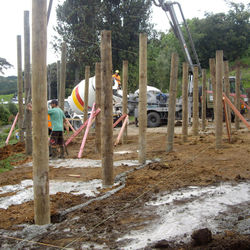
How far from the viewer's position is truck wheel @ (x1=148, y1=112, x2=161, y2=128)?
1970cm

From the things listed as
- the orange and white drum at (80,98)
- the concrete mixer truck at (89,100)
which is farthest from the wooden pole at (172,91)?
the orange and white drum at (80,98)

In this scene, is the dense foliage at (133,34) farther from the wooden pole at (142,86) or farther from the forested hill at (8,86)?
the forested hill at (8,86)

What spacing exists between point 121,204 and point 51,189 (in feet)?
5.41

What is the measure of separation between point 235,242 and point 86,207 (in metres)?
2.21

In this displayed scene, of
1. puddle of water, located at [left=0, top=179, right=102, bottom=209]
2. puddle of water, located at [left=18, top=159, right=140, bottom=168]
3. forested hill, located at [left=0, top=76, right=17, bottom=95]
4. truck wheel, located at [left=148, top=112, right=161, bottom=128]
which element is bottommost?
puddle of water, located at [left=0, top=179, right=102, bottom=209]

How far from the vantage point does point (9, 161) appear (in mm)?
9703

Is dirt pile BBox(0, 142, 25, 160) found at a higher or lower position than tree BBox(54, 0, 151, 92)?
lower

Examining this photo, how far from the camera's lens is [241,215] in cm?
421

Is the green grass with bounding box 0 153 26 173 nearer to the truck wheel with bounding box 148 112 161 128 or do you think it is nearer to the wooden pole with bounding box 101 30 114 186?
the wooden pole with bounding box 101 30 114 186

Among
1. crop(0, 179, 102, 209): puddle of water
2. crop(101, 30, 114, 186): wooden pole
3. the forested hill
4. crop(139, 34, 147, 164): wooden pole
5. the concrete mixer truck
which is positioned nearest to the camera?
crop(0, 179, 102, 209): puddle of water

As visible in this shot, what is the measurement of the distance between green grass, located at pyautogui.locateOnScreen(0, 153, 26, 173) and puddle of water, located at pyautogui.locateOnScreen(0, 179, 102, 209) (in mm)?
1995

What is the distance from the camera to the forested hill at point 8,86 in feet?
191

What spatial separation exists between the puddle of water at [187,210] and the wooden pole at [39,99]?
1.18 m

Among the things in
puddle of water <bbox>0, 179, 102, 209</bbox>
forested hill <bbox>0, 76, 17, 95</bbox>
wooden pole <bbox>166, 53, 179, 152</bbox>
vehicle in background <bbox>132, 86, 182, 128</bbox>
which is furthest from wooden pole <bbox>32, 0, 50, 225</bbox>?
forested hill <bbox>0, 76, 17, 95</bbox>
